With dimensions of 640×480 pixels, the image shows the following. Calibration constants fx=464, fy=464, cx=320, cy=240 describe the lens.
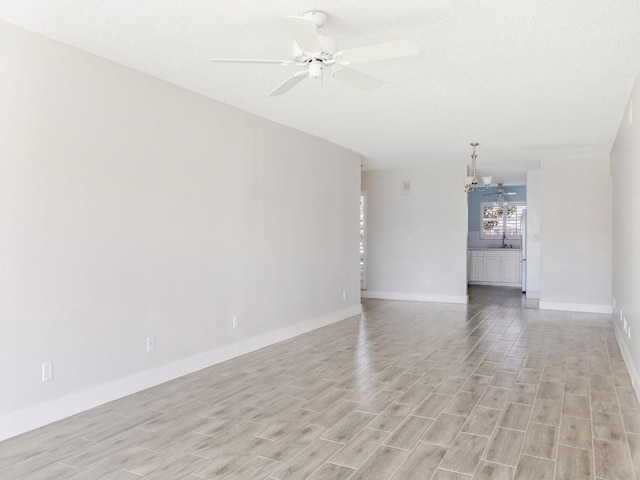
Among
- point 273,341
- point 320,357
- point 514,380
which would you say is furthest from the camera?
point 273,341

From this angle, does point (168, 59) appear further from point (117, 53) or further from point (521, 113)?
point (521, 113)

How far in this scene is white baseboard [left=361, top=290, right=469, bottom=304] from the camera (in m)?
8.80

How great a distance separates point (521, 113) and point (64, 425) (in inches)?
199

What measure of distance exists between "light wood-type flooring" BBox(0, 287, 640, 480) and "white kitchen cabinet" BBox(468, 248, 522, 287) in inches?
258

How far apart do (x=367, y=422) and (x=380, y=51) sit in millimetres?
2391

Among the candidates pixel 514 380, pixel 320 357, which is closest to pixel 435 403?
pixel 514 380

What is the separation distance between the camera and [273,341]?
5488 mm

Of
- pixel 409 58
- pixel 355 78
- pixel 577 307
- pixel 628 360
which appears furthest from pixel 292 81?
pixel 577 307

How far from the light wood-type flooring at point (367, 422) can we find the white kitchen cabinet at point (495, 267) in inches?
258

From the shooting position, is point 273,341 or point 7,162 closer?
point 7,162

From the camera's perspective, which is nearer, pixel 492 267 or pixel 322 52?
pixel 322 52

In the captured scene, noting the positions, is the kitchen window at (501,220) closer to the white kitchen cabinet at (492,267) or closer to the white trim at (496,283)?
the white kitchen cabinet at (492,267)

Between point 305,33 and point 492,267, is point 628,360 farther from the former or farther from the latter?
point 492,267

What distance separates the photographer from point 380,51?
2621 mm
